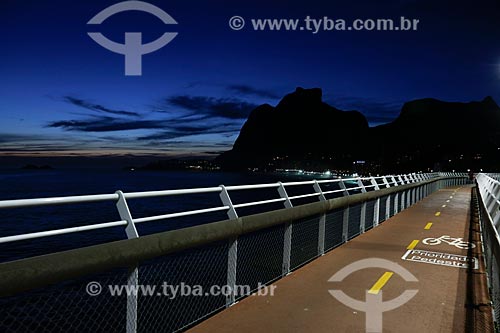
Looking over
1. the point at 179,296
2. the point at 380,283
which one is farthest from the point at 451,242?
the point at 179,296

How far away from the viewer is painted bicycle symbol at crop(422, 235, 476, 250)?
12.2m

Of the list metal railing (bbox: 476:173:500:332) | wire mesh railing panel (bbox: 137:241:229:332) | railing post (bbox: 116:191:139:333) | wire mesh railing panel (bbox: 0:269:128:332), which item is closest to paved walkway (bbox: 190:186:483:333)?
metal railing (bbox: 476:173:500:332)

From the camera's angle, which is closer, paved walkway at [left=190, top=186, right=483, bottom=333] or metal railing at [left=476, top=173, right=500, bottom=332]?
metal railing at [left=476, top=173, right=500, bottom=332]

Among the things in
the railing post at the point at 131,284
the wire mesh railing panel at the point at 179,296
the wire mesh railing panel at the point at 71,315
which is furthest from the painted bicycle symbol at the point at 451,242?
the wire mesh railing panel at the point at 71,315

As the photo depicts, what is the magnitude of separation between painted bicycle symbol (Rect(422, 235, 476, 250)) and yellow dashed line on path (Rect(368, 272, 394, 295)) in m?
4.45

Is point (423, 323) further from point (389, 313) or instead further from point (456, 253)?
point (456, 253)

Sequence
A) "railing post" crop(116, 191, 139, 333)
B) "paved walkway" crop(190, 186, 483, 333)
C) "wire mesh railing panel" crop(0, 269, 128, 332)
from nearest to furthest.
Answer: "railing post" crop(116, 191, 139, 333), "paved walkway" crop(190, 186, 483, 333), "wire mesh railing panel" crop(0, 269, 128, 332)

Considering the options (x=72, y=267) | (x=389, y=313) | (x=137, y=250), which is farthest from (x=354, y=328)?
(x=72, y=267)

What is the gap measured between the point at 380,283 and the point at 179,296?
54.4 ft

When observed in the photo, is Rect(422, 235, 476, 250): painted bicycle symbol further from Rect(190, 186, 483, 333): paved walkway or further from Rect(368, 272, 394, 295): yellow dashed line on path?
Rect(368, 272, 394, 295): yellow dashed line on path

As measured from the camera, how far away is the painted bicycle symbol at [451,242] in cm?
1224

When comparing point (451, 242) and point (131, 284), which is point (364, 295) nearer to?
point (131, 284)

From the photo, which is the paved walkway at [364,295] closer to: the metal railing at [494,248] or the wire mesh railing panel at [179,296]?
the metal railing at [494,248]

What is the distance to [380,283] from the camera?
316 inches
